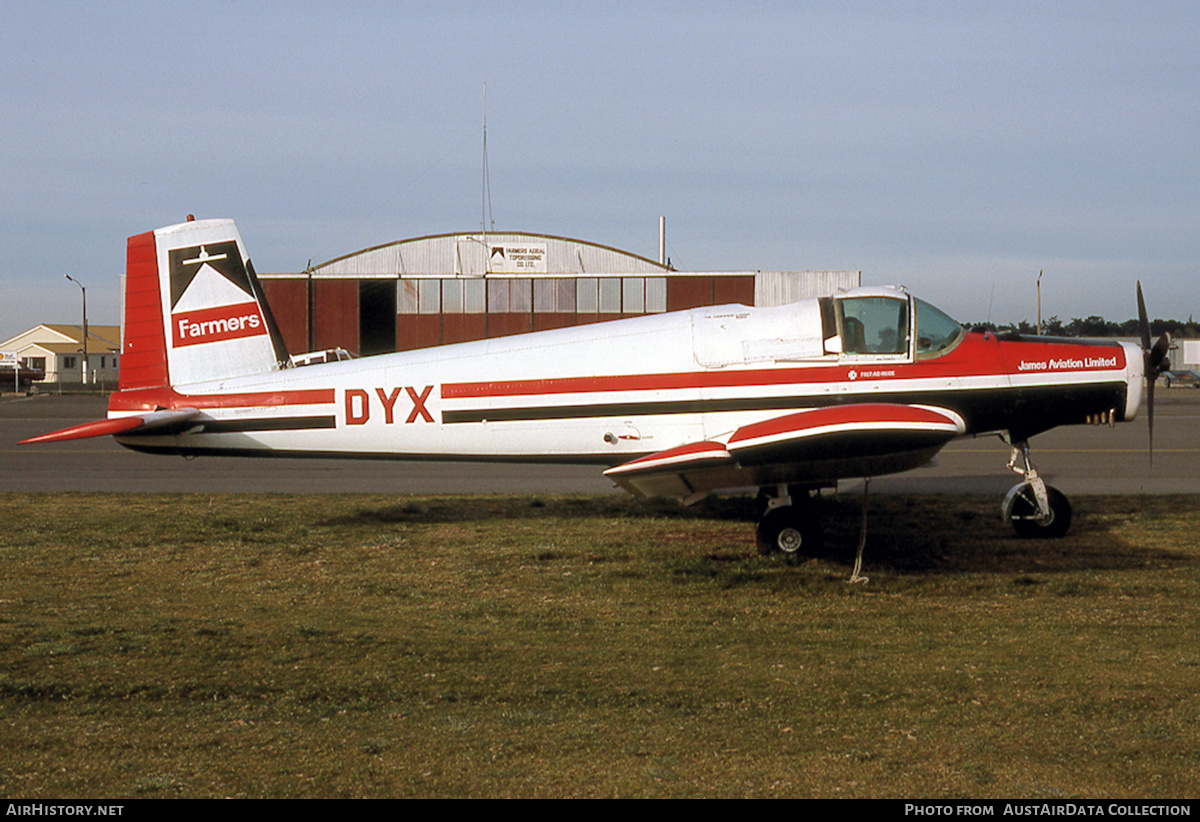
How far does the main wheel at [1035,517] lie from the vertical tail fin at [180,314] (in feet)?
27.1

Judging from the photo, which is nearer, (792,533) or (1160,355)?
(792,533)

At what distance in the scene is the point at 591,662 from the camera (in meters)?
6.20

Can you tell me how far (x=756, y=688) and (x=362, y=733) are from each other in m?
2.19

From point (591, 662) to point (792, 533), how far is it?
3.77m

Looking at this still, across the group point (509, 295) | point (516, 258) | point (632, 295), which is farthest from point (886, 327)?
point (516, 258)

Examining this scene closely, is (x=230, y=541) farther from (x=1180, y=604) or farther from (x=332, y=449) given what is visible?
(x=1180, y=604)

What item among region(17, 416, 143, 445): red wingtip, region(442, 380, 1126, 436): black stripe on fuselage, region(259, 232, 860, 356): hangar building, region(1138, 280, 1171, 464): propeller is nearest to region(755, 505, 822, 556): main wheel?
region(442, 380, 1126, 436): black stripe on fuselage

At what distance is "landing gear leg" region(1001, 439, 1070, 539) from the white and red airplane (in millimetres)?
18

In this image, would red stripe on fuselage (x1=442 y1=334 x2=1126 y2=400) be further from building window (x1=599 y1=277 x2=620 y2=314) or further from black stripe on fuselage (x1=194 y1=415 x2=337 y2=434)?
building window (x1=599 y1=277 x2=620 y2=314)

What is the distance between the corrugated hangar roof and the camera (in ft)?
141

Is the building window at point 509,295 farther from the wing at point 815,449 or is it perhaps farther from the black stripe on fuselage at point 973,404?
the wing at point 815,449

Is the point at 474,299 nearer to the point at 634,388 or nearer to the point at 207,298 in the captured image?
the point at 207,298

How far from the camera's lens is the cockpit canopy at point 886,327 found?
9.48 meters
